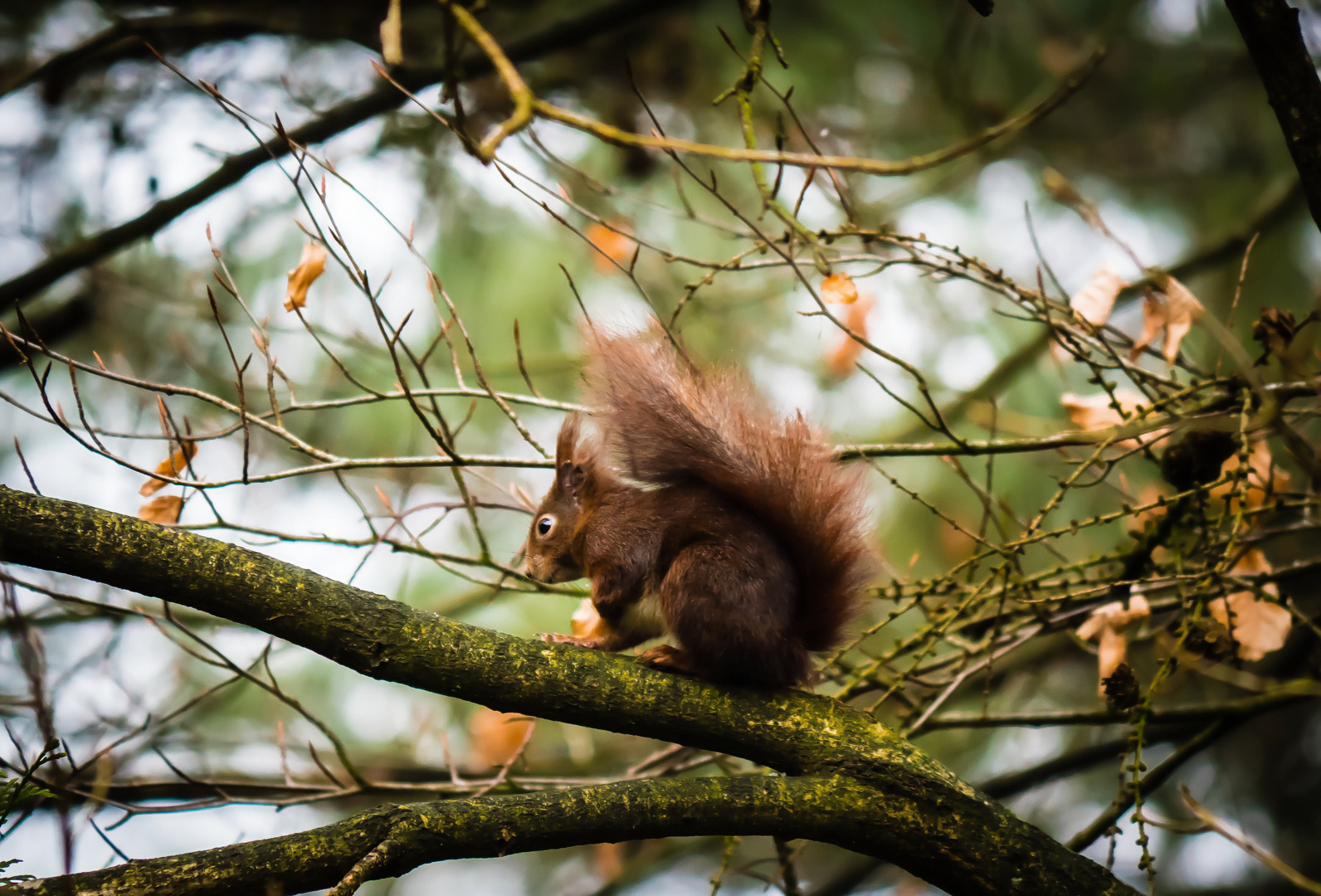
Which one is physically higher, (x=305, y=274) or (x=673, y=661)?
(x=305, y=274)

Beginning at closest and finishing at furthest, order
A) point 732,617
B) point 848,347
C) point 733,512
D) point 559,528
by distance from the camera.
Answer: point 732,617
point 733,512
point 559,528
point 848,347

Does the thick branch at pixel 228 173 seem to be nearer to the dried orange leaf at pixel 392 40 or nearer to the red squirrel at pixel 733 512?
the red squirrel at pixel 733 512

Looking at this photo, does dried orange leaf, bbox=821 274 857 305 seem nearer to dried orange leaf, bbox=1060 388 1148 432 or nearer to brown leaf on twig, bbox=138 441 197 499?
dried orange leaf, bbox=1060 388 1148 432

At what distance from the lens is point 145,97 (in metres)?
3.27

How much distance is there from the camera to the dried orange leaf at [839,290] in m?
1.77

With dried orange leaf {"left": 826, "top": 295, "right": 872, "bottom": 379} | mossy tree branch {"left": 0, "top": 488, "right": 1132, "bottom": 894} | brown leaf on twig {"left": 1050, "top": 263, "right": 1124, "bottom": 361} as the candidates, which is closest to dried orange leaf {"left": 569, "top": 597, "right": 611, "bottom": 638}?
mossy tree branch {"left": 0, "top": 488, "right": 1132, "bottom": 894}

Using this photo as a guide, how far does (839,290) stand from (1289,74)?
74 cm

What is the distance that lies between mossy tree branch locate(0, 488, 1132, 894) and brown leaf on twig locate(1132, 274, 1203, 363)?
2.95ft

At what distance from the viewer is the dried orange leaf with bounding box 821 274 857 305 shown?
5.80 ft

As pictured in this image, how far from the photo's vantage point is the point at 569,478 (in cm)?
241

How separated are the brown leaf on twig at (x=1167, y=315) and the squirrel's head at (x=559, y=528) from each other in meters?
1.24

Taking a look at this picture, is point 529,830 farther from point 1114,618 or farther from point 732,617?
point 1114,618

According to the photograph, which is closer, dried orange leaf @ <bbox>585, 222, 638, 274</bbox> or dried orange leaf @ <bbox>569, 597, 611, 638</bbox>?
dried orange leaf @ <bbox>569, 597, 611, 638</bbox>

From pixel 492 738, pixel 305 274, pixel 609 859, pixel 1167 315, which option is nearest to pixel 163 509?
pixel 305 274
